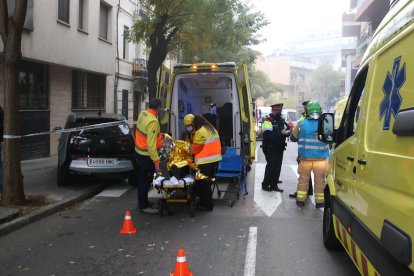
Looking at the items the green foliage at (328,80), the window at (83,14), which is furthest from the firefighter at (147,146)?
the green foliage at (328,80)

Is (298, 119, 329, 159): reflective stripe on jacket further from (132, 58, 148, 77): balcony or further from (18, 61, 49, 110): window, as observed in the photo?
(132, 58, 148, 77): balcony

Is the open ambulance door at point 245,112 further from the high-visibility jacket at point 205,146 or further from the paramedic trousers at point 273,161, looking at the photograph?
the high-visibility jacket at point 205,146

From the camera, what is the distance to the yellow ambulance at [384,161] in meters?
2.35

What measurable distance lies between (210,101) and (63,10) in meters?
6.85

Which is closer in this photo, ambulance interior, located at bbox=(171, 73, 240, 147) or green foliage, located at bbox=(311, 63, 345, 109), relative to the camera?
ambulance interior, located at bbox=(171, 73, 240, 147)

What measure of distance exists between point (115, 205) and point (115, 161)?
4.06 feet

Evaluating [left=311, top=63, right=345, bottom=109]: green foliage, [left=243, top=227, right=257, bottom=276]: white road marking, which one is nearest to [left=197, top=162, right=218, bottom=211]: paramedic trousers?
[left=243, top=227, right=257, bottom=276]: white road marking

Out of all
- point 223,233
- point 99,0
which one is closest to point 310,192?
point 223,233

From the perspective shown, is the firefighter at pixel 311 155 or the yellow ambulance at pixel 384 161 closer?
the yellow ambulance at pixel 384 161

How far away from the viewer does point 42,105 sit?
14023mm

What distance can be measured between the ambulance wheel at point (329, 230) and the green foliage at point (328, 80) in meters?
75.5

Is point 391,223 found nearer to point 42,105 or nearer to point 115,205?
point 115,205

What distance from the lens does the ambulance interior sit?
916 cm

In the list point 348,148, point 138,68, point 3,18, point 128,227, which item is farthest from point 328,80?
point 348,148
